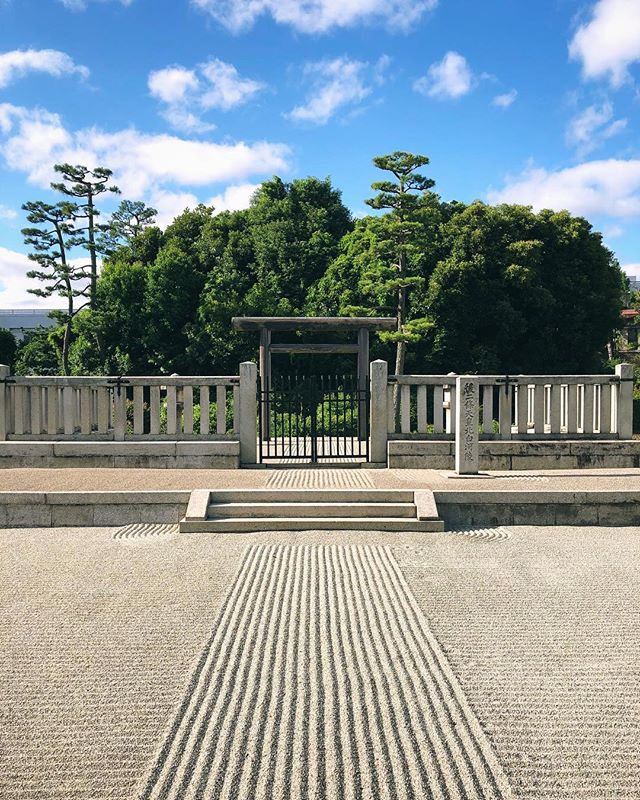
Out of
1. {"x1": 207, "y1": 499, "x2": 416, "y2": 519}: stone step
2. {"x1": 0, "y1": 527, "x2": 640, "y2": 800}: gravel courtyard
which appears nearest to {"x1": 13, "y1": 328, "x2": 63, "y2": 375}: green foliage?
{"x1": 207, "y1": 499, "x2": 416, "y2": 519}: stone step

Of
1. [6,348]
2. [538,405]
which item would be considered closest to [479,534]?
[538,405]

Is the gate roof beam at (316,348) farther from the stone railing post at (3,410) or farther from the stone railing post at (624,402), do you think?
the stone railing post at (3,410)

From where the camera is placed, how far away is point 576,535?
6.77m

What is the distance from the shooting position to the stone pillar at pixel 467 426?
28.2 feet

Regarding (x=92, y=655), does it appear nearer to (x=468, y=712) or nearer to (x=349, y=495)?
(x=468, y=712)

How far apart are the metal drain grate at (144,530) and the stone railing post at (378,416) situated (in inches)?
142

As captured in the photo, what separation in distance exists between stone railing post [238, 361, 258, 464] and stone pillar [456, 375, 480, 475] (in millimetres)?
3001

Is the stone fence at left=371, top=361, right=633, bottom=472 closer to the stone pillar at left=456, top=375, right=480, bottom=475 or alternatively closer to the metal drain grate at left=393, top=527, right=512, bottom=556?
the stone pillar at left=456, top=375, right=480, bottom=475

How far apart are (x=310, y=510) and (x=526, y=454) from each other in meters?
4.09

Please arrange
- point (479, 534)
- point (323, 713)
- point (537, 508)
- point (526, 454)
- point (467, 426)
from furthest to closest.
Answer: point (526, 454) → point (467, 426) → point (537, 508) → point (479, 534) → point (323, 713)

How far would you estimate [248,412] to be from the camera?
31.8 feet

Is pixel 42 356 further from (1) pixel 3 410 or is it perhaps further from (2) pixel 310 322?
(1) pixel 3 410

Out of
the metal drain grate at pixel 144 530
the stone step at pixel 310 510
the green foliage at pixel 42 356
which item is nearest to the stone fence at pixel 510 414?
the stone step at pixel 310 510

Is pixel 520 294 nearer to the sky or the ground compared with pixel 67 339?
nearer to the sky
